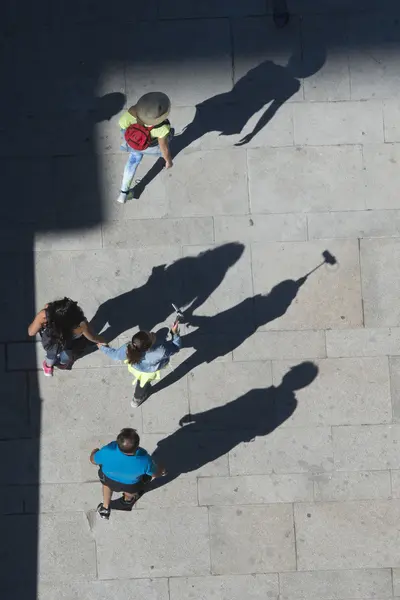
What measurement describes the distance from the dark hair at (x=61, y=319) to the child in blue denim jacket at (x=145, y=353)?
60 cm

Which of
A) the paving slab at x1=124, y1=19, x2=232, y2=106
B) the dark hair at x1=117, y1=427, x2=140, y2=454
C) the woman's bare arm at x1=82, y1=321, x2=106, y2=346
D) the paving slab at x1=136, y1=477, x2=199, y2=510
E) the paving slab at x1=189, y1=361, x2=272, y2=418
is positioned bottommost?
the paving slab at x1=136, y1=477, x2=199, y2=510

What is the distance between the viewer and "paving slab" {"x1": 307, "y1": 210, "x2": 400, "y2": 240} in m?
9.38

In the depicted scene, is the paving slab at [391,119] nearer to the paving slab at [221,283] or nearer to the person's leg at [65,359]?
the paving slab at [221,283]

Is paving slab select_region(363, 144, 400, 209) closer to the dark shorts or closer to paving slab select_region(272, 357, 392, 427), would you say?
paving slab select_region(272, 357, 392, 427)

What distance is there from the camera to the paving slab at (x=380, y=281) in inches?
367

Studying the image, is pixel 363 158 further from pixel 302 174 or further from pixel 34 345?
pixel 34 345

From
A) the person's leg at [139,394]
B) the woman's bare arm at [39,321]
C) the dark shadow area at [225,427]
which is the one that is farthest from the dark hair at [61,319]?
the dark shadow area at [225,427]

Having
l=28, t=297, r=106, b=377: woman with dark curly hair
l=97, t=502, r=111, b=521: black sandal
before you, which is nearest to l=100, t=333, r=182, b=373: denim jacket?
l=28, t=297, r=106, b=377: woman with dark curly hair

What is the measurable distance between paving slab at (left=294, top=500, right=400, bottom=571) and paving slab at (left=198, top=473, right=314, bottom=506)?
0.78 feet

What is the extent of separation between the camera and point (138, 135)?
8039 mm

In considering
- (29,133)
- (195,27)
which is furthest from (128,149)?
(195,27)

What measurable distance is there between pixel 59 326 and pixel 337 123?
470cm

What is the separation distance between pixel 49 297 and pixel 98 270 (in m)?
0.74

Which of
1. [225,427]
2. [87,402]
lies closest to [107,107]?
[87,402]
